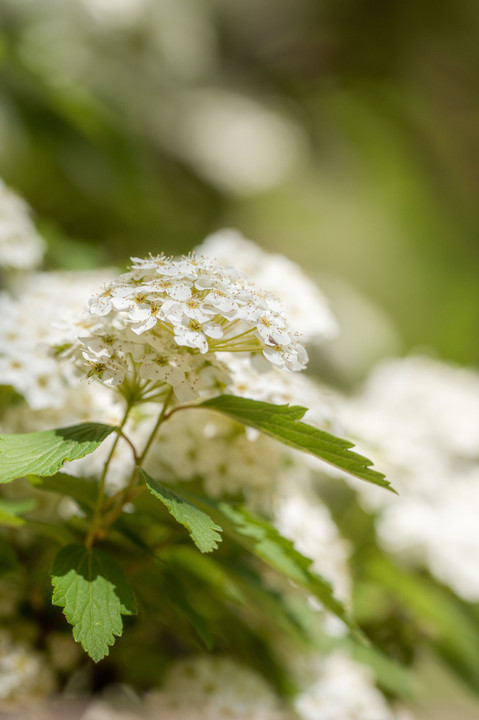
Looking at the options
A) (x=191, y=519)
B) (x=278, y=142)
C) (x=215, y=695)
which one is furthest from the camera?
(x=278, y=142)

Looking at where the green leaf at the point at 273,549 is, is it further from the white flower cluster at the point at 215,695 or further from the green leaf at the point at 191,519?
A: the white flower cluster at the point at 215,695

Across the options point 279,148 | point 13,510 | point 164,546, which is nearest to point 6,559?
point 13,510

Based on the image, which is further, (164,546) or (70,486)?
(164,546)

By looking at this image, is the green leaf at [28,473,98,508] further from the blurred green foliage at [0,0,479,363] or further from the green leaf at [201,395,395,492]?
the blurred green foliage at [0,0,479,363]

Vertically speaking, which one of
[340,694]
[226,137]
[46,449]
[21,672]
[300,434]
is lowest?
[21,672]

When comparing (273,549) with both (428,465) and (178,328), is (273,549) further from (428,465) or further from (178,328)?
(428,465)

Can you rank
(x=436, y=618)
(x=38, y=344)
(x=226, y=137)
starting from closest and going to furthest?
(x=38, y=344)
(x=436, y=618)
(x=226, y=137)

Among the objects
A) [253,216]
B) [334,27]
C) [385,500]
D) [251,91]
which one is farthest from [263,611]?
[334,27]

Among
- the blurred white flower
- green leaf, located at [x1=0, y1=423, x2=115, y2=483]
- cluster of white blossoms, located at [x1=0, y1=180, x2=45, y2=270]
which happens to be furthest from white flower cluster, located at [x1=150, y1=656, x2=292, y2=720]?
the blurred white flower
